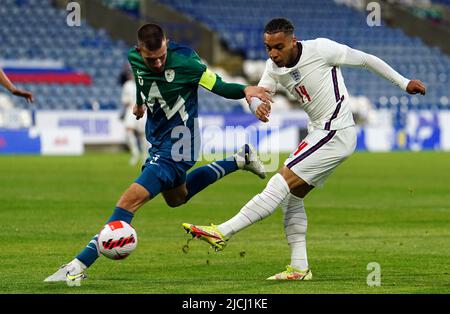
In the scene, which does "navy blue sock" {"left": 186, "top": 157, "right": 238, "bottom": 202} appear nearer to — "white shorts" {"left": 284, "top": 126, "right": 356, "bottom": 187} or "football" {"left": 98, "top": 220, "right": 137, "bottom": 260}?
"white shorts" {"left": 284, "top": 126, "right": 356, "bottom": 187}

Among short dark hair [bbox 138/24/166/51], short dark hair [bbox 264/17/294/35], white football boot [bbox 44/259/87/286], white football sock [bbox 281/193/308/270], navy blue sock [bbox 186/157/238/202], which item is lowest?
white football boot [bbox 44/259/87/286]

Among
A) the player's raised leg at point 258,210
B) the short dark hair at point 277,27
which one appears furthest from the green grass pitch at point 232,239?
the short dark hair at point 277,27

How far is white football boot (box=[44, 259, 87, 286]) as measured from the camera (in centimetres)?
901

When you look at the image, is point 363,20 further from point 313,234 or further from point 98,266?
point 98,266

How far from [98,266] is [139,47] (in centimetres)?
247

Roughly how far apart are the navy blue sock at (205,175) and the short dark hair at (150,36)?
1.84 metres

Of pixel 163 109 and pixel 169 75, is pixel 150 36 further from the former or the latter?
pixel 163 109

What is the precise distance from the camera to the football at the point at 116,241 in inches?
345

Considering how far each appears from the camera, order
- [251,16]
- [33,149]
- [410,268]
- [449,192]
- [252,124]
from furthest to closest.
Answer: [251,16]
[252,124]
[33,149]
[449,192]
[410,268]

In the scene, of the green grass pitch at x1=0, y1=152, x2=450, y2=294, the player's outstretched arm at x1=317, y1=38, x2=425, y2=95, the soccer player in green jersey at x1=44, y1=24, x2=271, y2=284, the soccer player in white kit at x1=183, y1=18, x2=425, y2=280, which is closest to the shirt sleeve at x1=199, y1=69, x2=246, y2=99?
the soccer player in green jersey at x1=44, y1=24, x2=271, y2=284

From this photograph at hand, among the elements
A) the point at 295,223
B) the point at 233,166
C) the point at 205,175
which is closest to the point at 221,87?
the point at 295,223

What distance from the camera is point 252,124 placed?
3666 cm

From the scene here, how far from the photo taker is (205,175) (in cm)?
1073

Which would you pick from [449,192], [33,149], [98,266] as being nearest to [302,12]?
[33,149]
